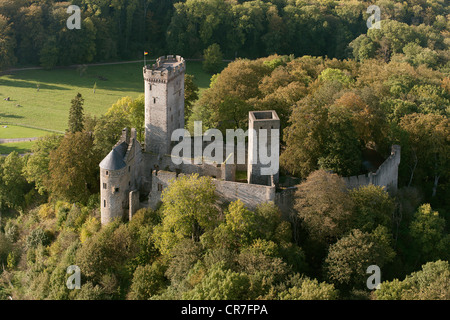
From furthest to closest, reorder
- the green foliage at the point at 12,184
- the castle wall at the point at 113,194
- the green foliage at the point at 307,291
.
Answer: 1. the green foliage at the point at 12,184
2. the castle wall at the point at 113,194
3. the green foliage at the point at 307,291

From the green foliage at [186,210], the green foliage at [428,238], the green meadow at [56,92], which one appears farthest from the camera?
the green meadow at [56,92]

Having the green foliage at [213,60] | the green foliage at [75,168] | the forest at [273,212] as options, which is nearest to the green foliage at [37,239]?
the forest at [273,212]

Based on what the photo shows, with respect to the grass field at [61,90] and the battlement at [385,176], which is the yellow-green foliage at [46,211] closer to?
the grass field at [61,90]

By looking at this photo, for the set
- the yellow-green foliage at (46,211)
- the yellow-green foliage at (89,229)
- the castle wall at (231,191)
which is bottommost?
the yellow-green foliage at (46,211)

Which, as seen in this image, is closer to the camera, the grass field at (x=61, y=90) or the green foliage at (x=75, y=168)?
the green foliage at (x=75, y=168)

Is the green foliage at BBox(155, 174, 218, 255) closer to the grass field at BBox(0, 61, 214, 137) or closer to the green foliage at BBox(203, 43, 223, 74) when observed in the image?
the grass field at BBox(0, 61, 214, 137)

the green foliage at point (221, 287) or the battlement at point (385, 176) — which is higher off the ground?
the battlement at point (385, 176)

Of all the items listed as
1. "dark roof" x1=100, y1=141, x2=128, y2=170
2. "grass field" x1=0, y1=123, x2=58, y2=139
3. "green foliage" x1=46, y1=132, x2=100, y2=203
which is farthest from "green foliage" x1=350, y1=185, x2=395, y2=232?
"grass field" x1=0, y1=123, x2=58, y2=139
